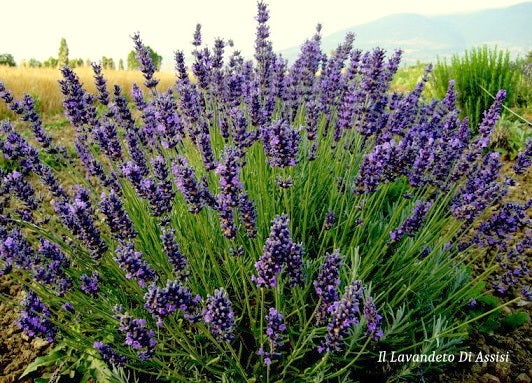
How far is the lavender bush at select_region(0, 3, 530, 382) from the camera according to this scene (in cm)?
160

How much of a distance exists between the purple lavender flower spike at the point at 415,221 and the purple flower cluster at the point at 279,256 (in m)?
0.95

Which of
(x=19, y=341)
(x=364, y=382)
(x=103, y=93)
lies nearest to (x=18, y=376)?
(x=19, y=341)

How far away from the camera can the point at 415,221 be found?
2158mm

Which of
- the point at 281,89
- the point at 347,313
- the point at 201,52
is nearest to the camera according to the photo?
the point at 347,313

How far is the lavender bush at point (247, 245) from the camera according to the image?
5.25ft

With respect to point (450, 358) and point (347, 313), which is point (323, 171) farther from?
point (347, 313)

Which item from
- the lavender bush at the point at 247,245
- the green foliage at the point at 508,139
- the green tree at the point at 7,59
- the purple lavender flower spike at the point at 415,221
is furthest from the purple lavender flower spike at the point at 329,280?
the green tree at the point at 7,59

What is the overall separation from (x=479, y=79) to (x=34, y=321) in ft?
23.7

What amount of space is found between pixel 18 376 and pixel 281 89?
2.77m

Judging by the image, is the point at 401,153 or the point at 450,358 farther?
the point at 450,358

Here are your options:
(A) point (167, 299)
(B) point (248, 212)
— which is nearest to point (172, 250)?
(A) point (167, 299)

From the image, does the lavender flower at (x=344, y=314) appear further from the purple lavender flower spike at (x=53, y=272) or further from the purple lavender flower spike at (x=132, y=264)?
the purple lavender flower spike at (x=53, y=272)

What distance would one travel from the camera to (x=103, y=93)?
107 inches

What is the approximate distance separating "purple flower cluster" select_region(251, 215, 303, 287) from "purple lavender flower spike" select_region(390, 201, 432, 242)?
0.95m
